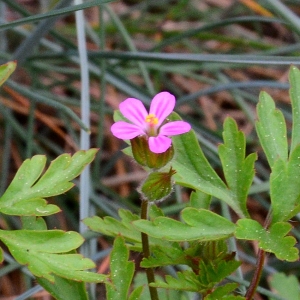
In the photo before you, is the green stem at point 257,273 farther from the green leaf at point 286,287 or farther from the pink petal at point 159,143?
the green leaf at point 286,287

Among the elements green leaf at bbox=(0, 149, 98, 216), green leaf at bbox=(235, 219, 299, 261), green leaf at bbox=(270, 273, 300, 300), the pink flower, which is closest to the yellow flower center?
the pink flower

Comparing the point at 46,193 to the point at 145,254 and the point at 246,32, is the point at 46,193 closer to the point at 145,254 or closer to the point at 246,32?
the point at 145,254

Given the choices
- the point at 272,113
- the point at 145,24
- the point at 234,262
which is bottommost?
the point at 234,262

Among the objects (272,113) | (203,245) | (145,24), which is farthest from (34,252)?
Result: (145,24)

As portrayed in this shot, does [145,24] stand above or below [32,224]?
above

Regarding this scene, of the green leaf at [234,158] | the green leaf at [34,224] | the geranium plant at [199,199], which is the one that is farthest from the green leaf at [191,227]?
the green leaf at [34,224]

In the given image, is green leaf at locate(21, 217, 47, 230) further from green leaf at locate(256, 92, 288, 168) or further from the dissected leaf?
green leaf at locate(256, 92, 288, 168)
